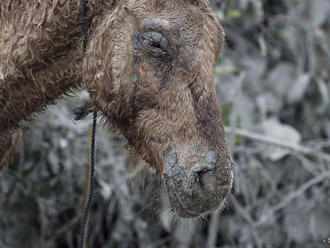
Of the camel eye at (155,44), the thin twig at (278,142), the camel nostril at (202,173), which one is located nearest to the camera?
the camel nostril at (202,173)

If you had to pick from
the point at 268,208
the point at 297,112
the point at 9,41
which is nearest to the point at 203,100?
the point at 9,41

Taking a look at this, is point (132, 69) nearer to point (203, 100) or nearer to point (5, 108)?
point (203, 100)

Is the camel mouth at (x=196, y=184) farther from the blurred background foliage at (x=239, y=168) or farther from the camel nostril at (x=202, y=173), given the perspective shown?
the blurred background foliage at (x=239, y=168)

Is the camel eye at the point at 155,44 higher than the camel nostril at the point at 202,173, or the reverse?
the camel eye at the point at 155,44

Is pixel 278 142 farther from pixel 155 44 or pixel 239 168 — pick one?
pixel 155 44

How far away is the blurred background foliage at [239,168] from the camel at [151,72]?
163cm

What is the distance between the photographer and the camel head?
2.37 meters

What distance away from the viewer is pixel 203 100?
2.43 m

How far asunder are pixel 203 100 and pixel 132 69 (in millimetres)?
360

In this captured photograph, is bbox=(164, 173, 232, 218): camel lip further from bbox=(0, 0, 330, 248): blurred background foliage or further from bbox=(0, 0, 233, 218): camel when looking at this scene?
bbox=(0, 0, 330, 248): blurred background foliage

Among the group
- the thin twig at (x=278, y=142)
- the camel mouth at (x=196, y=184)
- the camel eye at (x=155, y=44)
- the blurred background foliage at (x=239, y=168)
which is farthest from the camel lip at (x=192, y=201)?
the thin twig at (x=278, y=142)

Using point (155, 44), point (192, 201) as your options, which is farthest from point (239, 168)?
point (155, 44)

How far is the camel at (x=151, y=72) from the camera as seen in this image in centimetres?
239

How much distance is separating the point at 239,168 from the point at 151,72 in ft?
8.76
